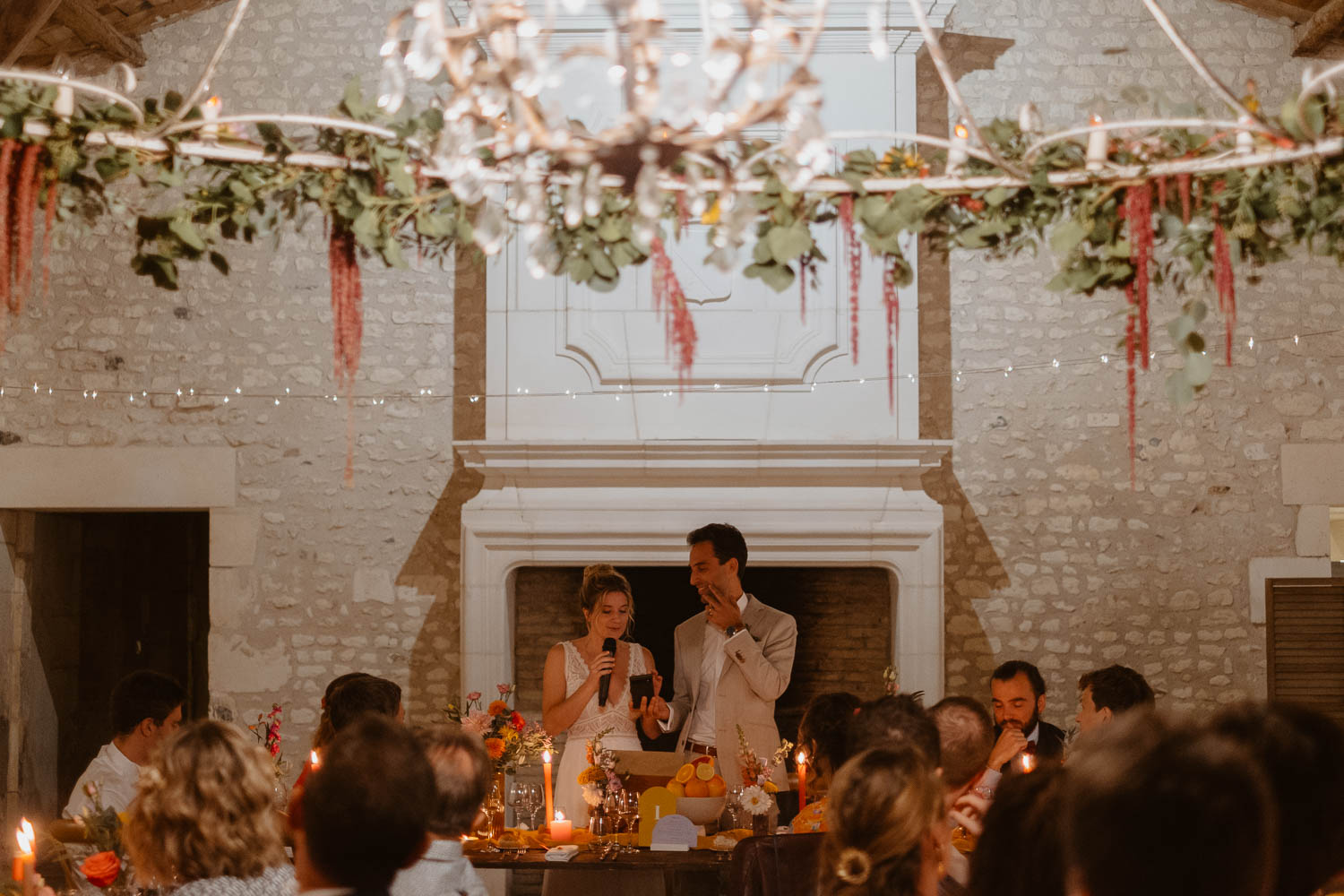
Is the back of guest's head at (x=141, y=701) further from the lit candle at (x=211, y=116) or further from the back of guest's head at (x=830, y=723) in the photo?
the lit candle at (x=211, y=116)

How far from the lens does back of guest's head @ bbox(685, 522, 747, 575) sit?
5367 mm

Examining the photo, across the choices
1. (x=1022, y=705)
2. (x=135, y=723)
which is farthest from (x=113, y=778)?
(x=1022, y=705)

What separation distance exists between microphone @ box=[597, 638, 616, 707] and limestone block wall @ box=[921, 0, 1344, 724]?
8.26 ft

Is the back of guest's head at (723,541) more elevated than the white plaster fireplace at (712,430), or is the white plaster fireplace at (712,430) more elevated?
the white plaster fireplace at (712,430)

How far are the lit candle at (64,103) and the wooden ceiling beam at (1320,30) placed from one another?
611 centimetres

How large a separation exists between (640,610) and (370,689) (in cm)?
441

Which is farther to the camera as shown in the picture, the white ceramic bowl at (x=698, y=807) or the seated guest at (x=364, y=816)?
the white ceramic bowl at (x=698, y=807)

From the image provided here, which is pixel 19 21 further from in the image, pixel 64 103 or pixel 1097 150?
pixel 1097 150

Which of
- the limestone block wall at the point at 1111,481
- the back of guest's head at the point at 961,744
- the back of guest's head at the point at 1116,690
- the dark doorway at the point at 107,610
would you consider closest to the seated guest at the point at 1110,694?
the back of guest's head at the point at 1116,690

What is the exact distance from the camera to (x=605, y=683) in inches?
195

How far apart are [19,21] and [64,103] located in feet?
14.0

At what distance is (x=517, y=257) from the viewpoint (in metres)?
6.82

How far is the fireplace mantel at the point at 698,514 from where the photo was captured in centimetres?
670

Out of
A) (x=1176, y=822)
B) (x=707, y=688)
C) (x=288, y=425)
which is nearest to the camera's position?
(x=1176, y=822)
